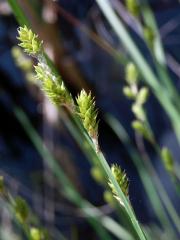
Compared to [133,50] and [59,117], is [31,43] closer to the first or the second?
[133,50]

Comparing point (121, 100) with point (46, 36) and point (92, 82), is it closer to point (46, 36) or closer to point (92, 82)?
point (92, 82)

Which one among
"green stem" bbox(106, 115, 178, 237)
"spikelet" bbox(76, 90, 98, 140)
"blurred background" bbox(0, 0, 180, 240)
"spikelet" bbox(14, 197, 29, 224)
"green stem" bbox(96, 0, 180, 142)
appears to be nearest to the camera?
"spikelet" bbox(76, 90, 98, 140)

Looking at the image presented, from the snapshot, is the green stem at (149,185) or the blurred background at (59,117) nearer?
the green stem at (149,185)

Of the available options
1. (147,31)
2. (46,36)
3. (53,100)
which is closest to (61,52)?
(46,36)

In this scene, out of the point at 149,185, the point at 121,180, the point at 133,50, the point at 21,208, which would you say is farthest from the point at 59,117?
the point at 121,180

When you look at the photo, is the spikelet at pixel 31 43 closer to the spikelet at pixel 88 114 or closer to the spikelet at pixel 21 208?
the spikelet at pixel 88 114

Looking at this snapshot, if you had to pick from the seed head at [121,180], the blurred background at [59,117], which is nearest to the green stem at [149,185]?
the blurred background at [59,117]

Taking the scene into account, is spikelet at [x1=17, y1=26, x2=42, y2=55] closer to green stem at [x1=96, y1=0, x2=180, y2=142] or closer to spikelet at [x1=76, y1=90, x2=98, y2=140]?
spikelet at [x1=76, y1=90, x2=98, y2=140]

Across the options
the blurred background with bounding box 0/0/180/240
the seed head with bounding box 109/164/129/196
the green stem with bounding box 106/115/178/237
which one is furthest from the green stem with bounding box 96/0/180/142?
the blurred background with bounding box 0/0/180/240
